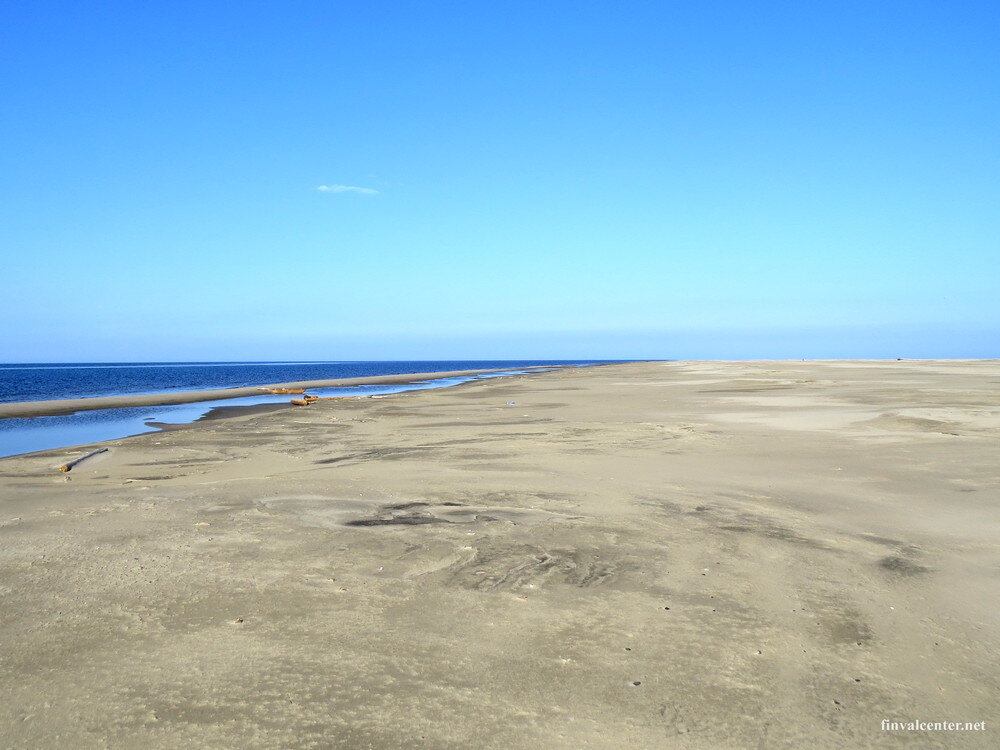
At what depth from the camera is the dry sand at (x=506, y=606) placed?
311 cm

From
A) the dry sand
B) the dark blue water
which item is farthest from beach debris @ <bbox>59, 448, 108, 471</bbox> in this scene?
the dark blue water

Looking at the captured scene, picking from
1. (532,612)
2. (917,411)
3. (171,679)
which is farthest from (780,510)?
(917,411)

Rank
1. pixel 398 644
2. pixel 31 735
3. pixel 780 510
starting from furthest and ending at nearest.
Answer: pixel 780 510 < pixel 398 644 < pixel 31 735

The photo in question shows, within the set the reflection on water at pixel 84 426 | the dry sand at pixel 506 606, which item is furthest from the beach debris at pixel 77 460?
the reflection on water at pixel 84 426

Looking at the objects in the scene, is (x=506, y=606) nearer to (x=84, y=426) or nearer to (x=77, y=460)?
(x=77, y=460)

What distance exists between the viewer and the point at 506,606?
4430mm

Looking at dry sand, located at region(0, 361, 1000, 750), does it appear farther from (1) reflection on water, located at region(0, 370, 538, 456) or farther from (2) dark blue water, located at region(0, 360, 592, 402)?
(2) dark blue water, located at region(0, 360, 592, 402)

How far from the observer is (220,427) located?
17922 millimetres

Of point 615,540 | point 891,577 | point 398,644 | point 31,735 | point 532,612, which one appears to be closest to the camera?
point 31,735

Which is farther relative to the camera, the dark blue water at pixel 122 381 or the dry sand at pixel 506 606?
the dark blue water at pixel 122 381

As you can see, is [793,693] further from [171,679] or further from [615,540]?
[171,679]

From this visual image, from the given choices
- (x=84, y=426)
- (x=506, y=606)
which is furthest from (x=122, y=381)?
(x=506, y=606)

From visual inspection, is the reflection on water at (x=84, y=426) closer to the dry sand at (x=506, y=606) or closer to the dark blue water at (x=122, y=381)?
the dry sand at (x=506, y=606)

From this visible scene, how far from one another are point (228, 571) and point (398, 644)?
198 centimetres
